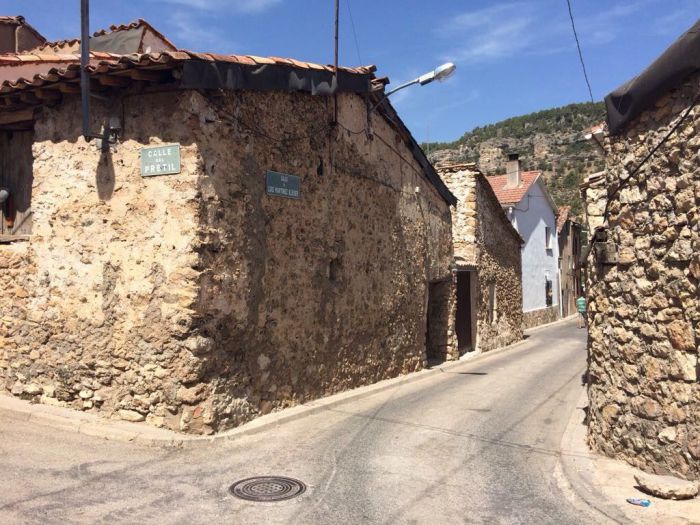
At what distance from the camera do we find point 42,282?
7281 millimetres

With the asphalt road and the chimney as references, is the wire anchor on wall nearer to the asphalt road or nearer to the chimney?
the asphalt road

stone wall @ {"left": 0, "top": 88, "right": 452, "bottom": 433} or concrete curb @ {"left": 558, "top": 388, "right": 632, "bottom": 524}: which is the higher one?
stone wall @ {"left": 0, "top": 88, "right": 452, "bottom": 433}

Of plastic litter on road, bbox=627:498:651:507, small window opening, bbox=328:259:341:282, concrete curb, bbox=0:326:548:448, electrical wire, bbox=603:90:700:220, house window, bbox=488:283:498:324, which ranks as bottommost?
plastic litter on road, bbox=627:498:651:507

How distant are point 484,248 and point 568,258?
2187cm

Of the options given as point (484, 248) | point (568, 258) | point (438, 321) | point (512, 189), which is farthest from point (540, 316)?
point (438, 321)

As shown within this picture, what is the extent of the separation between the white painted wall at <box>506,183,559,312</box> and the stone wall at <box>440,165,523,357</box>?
6.53m

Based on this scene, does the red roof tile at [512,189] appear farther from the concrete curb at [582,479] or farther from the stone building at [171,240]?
the concrete curb at [582,479]

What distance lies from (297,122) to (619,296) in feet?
15.4

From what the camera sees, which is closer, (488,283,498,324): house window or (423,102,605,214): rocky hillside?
(488,283,498,324): house window

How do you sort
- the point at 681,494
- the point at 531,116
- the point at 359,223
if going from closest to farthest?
the point at 681,494
the point at 359,223
the point at 531,116

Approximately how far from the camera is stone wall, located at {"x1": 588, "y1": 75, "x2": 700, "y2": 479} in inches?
200

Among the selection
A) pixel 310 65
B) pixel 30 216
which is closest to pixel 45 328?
pixel 30 216

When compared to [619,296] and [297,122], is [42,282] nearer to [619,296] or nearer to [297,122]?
[297,122]

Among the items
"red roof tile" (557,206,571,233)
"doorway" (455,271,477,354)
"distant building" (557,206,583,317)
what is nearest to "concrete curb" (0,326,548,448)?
"doorway" (455,271,477,354)
